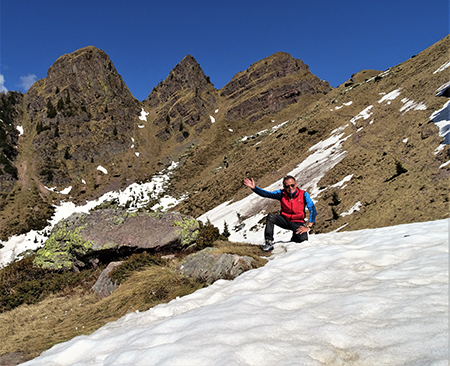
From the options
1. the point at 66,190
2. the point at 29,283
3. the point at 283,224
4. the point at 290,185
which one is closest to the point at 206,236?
the point at 283,224

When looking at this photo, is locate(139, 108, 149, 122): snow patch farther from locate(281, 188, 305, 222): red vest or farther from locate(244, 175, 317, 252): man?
locate(281, 188, 305, 222): red vest

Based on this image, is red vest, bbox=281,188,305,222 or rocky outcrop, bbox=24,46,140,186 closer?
red vest, bbox=281,188,305,222

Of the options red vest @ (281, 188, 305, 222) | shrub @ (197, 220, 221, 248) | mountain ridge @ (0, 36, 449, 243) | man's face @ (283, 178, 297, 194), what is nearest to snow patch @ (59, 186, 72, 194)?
mountain ridge @ (0, 36, 449, 243)

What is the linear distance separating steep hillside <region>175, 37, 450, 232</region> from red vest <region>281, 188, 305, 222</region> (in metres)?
5.33

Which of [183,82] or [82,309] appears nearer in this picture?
[82,309]

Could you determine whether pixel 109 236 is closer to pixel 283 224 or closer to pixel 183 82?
pixel 283 224

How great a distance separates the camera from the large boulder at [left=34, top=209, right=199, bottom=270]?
973 centimetres

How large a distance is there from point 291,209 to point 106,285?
254 inches

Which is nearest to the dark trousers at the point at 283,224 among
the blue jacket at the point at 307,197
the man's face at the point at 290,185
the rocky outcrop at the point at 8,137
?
the blue jacket at the point at 307,197

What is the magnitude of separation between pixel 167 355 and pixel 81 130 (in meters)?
107

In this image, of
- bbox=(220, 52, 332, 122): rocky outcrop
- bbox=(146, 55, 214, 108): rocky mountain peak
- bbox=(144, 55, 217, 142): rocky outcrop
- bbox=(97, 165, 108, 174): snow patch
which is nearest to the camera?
bbox=(97, 165, 108, 174): snow patch

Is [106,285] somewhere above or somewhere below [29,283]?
below

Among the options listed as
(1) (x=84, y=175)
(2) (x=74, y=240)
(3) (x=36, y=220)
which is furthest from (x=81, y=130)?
(2) (x=74, y=240)

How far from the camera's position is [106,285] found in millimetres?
7430
